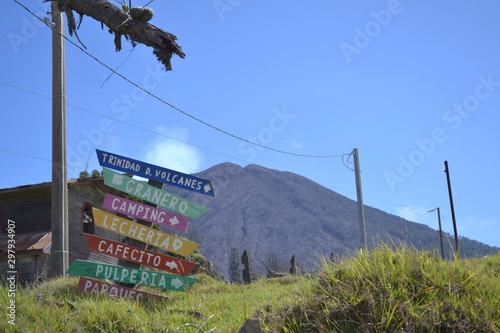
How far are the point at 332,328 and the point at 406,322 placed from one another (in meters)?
0.86

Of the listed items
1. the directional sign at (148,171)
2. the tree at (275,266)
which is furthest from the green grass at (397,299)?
the tree at (275,266)

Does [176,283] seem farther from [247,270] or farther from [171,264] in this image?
[247,270]

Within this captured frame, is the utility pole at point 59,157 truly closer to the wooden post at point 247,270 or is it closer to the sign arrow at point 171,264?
the sign arrow at point 171,264

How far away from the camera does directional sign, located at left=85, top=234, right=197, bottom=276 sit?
36.1ft

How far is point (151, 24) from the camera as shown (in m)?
10.1

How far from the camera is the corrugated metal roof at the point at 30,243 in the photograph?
20.6 m

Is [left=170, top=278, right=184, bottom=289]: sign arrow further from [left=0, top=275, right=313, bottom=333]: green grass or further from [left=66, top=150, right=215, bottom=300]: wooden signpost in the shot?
[left=0, top=275, right=313, bottom=333]: green grass

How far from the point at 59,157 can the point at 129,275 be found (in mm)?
4719

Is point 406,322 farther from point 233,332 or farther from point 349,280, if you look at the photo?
point 233,332

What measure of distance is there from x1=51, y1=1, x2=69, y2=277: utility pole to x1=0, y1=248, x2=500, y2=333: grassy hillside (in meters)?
4.49

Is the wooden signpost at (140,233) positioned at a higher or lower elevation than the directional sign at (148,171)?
lower

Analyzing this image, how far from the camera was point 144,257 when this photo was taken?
36.6 ft

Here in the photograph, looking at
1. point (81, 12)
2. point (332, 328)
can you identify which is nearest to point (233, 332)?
point (332, 328)

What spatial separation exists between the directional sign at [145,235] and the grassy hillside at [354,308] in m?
2.28
